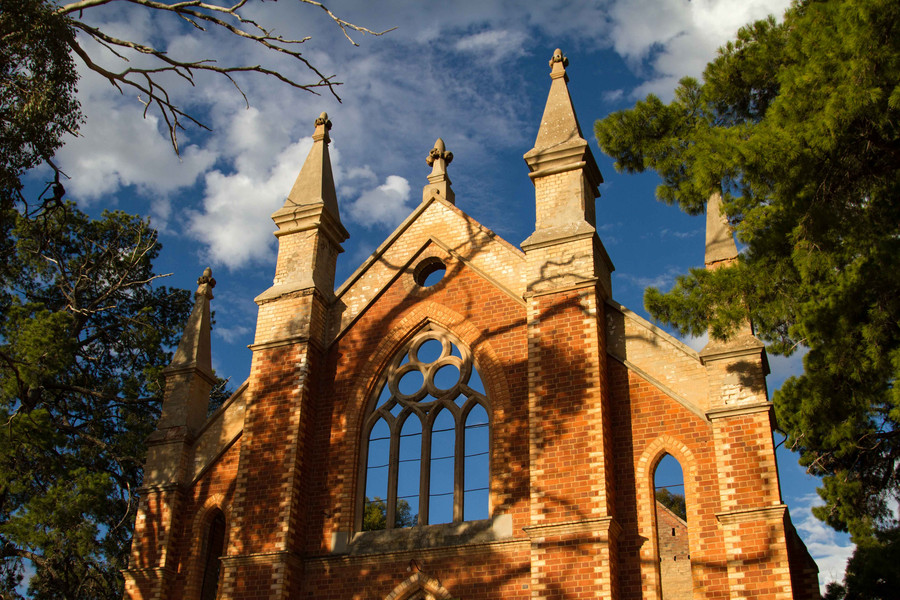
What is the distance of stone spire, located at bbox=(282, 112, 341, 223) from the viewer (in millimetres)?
15997

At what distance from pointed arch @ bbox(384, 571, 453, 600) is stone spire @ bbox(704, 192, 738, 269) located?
19.8ft

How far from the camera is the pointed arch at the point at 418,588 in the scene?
38.9 ft

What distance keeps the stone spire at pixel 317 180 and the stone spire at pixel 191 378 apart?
8.21 feet

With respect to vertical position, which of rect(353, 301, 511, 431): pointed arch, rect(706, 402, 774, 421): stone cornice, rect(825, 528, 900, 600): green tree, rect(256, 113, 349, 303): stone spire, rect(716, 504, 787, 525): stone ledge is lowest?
rect(825, 528, 900, 600): green tree

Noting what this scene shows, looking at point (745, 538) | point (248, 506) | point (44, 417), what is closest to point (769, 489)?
point (745, 538)

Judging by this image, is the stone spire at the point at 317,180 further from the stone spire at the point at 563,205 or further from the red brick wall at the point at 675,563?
the red brick wall at the point at 675,563

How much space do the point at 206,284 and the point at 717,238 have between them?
932cm

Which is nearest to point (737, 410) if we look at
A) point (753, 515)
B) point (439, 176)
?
point (753, 515)

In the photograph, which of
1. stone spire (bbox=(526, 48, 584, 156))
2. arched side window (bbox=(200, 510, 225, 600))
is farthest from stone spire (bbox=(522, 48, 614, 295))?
arched side window (bbox=(200, 510, 225, 600))

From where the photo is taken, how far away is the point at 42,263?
2183 centimetres

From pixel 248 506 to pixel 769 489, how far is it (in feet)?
24.9

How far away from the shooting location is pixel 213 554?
1411 centimetres

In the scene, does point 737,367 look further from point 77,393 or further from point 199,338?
point 77,393

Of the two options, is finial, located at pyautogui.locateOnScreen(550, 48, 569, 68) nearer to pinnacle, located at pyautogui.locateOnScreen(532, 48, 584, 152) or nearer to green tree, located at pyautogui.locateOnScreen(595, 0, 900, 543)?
pinnacle, located at pyautogui.locateOnScreen(532, 48, 584, 152)
